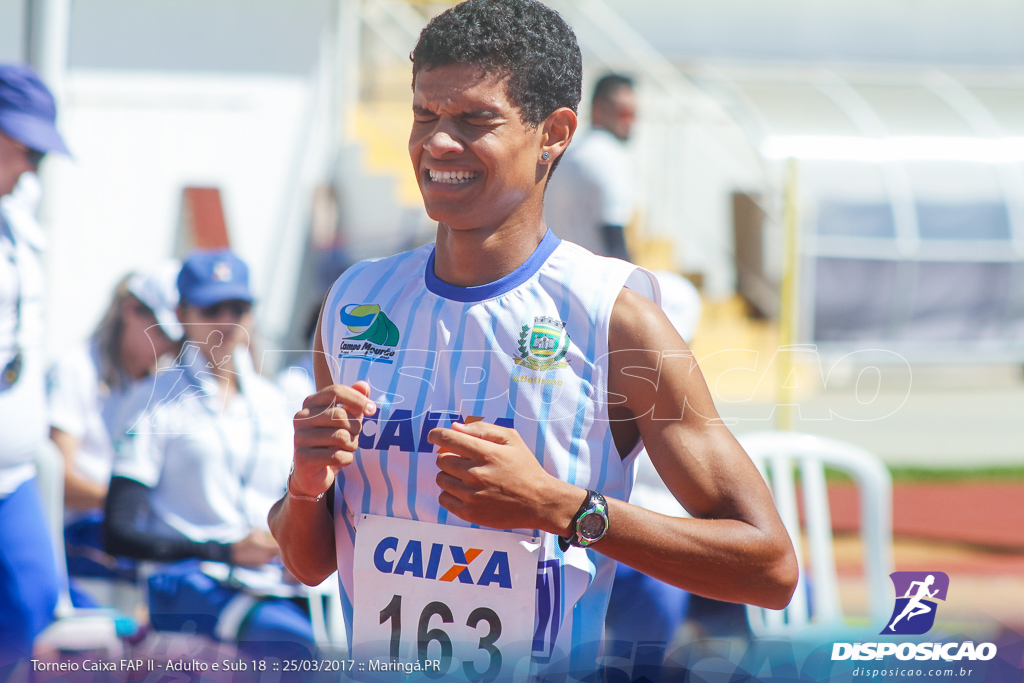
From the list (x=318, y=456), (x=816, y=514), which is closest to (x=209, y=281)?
(x=318, y=456)

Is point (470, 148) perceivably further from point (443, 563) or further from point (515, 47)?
point (443, 563)

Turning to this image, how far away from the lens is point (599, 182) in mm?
4250

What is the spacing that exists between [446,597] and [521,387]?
0.36m

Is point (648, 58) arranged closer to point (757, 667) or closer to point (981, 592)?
point (981, 592)

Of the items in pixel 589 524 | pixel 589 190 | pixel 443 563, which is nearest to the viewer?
pixel 589 524

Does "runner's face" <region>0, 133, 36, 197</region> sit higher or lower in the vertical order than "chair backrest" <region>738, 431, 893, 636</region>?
higher

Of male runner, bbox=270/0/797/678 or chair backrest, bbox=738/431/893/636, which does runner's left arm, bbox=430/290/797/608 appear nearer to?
male runner, bbox=270/0/797/678

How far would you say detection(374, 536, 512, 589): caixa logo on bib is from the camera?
1.48 meters

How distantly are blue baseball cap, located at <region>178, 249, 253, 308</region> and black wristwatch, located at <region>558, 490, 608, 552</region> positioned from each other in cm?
220

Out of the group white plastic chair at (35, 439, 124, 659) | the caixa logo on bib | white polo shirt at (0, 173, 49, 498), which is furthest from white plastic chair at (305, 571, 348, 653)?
the caixa logo on bib

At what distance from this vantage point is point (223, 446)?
2955 millimetres

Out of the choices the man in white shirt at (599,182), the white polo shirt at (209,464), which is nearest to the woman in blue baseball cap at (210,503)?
the white polo shirt at (209,464)

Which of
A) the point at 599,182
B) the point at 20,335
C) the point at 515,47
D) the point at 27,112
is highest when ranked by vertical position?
the point at 599,182

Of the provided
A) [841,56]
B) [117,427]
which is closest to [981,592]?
[117,427]
